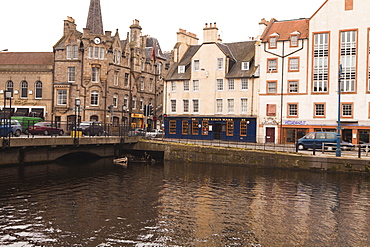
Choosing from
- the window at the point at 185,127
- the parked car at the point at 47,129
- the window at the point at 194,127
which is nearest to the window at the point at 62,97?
the window at the point at 185,127

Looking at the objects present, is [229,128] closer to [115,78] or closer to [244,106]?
[244,106]

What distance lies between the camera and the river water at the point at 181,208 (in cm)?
1608

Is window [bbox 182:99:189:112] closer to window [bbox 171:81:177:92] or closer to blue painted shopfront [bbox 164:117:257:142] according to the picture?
blue painted shopfront [bbox 164:117:257:142]

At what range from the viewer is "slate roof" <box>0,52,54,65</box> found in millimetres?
65188

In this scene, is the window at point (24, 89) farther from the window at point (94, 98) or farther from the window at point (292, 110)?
the window at point (292, 110)

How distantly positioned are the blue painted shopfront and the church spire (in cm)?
1833

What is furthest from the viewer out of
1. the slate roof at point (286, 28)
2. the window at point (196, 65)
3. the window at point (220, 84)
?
the window at point (196, 65)

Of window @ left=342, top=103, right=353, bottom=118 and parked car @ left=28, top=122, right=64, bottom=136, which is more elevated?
window @ left=342, top=103, right=353, bottom=118

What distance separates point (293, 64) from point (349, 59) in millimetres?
6698

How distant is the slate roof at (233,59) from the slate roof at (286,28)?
3.93 m

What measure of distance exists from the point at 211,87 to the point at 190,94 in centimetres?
341

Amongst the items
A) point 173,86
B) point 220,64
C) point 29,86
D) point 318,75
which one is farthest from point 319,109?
point 29,86

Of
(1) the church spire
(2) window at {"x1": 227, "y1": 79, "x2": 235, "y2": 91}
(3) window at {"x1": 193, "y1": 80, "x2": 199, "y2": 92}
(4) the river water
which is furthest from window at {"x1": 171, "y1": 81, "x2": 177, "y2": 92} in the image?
(4) the river water

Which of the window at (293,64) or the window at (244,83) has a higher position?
the window at (293,64)
